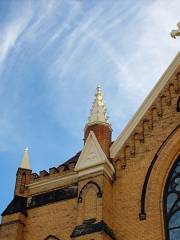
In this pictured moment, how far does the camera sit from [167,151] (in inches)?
518

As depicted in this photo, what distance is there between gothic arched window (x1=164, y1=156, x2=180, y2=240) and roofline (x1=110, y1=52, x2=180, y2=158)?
73.8 inches

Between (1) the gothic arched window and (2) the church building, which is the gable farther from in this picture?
(1) the gothic arched window

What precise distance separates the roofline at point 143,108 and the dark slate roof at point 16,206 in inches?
122

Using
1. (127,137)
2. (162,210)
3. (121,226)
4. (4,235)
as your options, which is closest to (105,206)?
(121,226)

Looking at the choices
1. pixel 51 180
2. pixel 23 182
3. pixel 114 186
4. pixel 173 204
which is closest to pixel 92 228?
pixel 114 186

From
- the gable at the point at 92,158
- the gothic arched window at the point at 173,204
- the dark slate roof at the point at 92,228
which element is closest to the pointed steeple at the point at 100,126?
the gable at the point at 92,158

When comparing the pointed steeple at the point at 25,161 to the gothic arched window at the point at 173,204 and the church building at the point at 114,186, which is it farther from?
the gothic arched window at the point at 173,204

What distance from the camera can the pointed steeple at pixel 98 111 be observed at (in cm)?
1469

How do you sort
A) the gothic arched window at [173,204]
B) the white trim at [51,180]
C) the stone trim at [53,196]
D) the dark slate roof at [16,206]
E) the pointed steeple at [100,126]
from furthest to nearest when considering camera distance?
the white trim at [51,180] < the dark slate roof at [16,206] < the pointed steeple at [100,126] < the stone trim at [53,196] < the gothic arched window at [173,204]

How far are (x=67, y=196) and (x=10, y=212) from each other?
5.93 feet

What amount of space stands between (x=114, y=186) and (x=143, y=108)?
2.56 meters

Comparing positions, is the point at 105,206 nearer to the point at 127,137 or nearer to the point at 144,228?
the point at 144,228

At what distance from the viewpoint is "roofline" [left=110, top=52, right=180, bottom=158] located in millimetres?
14219

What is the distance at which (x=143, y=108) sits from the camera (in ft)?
47.5
